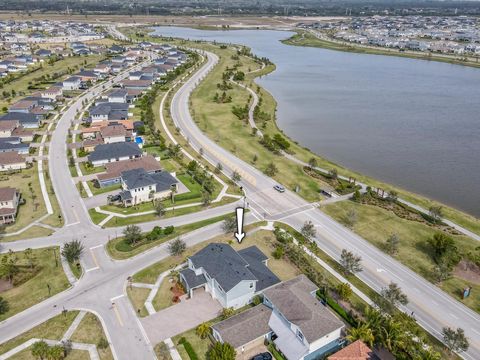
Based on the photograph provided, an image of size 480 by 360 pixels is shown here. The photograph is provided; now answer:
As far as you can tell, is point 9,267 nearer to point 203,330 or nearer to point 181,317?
point 181,317

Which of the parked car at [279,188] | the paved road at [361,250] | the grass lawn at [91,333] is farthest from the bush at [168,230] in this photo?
the parked car at [279,188]

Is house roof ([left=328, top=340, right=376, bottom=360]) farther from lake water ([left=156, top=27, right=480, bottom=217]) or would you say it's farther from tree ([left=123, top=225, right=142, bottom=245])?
lake water ([left=156, top=27, right=480, bottom=217])

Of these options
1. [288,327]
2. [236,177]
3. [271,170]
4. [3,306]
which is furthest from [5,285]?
[271,170]

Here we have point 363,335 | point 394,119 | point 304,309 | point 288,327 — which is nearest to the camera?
point 363,335

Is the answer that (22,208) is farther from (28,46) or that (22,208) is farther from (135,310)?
(28,46)

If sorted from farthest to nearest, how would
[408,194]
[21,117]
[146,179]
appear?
[21,117] → [408,194] → [146,179]

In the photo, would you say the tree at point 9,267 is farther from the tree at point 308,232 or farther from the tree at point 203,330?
the tree at point 308,232
